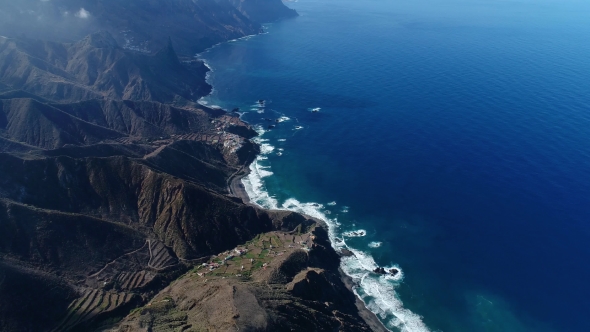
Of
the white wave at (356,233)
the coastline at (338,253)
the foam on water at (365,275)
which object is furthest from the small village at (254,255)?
the white wave at (356,233)

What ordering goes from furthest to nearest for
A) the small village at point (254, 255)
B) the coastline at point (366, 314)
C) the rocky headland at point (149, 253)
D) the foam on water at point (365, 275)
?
the small village at point (254, 255)
the foam on water at point (365, 275)
the coastline at point (366, 314)
the rocky headland at point (149, 253)

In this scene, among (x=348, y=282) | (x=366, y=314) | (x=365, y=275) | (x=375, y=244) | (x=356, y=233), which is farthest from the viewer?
(x=356, y=233)

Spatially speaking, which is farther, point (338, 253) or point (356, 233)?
point (356, 233)

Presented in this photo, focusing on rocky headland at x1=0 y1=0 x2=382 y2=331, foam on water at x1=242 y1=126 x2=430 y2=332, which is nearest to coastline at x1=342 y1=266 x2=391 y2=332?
rocky headland at x1=0 y1=0 x2=382 y2=331

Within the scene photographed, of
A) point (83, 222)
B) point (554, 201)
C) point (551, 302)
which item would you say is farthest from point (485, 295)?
point (83, 222)

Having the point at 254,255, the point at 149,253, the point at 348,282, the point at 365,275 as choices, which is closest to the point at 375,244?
the point at 365,275

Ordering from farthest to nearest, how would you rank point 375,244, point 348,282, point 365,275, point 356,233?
point 356,233, point 375,244, point 365,275, point 348,282

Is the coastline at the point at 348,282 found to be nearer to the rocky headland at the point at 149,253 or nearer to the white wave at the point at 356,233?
the rocky headland at the point at 149,253

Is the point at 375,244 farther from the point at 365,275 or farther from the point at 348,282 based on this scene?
the point at 348,282
